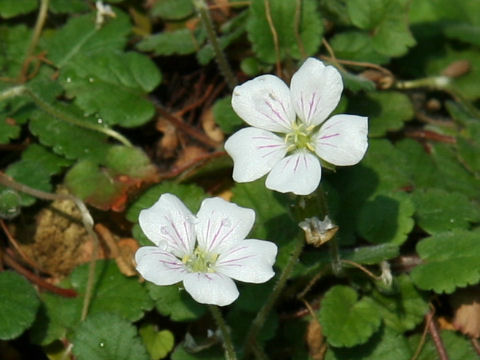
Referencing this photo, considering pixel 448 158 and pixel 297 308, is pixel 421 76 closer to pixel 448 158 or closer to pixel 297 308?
pixel 448 158

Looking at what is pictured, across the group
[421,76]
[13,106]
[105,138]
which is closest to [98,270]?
[105,138]

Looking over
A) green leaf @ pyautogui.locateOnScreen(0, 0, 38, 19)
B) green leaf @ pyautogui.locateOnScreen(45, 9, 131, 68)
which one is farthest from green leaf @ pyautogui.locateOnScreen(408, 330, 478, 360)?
green leaf @ pyautogui.locateOnScreen(0, 0, 38, 19)

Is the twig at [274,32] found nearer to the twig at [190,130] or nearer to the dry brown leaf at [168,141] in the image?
the twig at [190,130]

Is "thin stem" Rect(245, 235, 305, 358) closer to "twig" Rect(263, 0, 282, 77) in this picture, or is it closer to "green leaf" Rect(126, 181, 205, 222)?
"green leaf" Rect(126, 181, 205, 222)

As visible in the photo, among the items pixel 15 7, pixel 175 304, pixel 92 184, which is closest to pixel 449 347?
pixel 175 304

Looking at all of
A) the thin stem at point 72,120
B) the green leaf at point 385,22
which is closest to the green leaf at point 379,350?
the thin stem at point 72,120

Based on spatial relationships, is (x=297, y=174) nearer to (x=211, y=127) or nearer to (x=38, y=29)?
(x=211, y=127)
